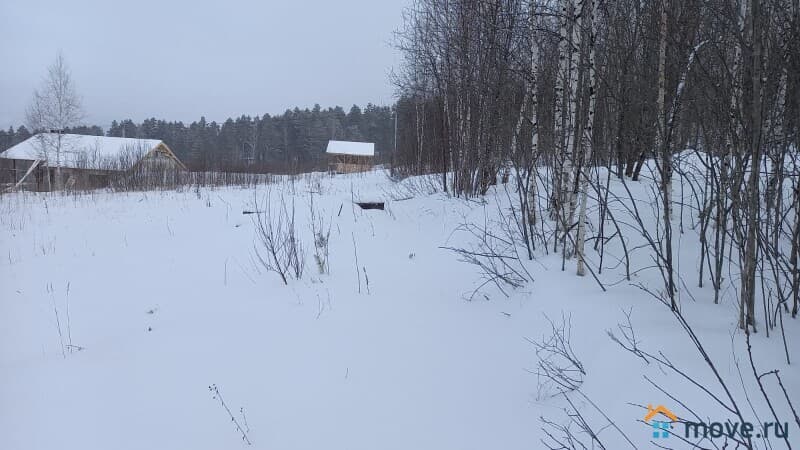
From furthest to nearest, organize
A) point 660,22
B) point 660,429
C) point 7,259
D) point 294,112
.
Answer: point 294,112 → point 7,259 → point 660,22 → point 660,429

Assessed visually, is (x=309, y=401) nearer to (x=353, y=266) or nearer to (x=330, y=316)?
(x=330, y=316)

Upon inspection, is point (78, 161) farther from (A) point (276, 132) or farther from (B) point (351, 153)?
(A) point (276, 132)

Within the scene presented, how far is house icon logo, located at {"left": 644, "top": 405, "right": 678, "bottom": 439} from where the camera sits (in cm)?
155

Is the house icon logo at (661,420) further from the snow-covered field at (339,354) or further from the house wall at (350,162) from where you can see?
the house wall at (350,162)

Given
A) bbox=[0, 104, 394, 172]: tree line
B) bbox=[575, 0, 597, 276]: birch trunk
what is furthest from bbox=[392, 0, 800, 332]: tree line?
bbox=[0, 104, 394, 172]: tree line

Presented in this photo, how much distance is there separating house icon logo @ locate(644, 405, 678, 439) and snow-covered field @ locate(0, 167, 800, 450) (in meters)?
0.03

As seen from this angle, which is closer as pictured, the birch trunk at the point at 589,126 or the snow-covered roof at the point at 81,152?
the birch trunk at the point at 589,126

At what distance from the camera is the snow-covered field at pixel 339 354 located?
6.50 ft

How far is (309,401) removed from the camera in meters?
2.35

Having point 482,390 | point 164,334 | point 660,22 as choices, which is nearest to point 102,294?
point 164,334

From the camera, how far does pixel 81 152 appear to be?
2005 centimetres

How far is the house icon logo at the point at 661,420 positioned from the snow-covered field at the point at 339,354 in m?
0.03

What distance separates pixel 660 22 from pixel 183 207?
33.1ft

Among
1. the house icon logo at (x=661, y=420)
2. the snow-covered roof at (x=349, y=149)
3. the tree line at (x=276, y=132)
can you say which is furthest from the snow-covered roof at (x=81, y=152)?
the tree line at (x=276, y=132)
